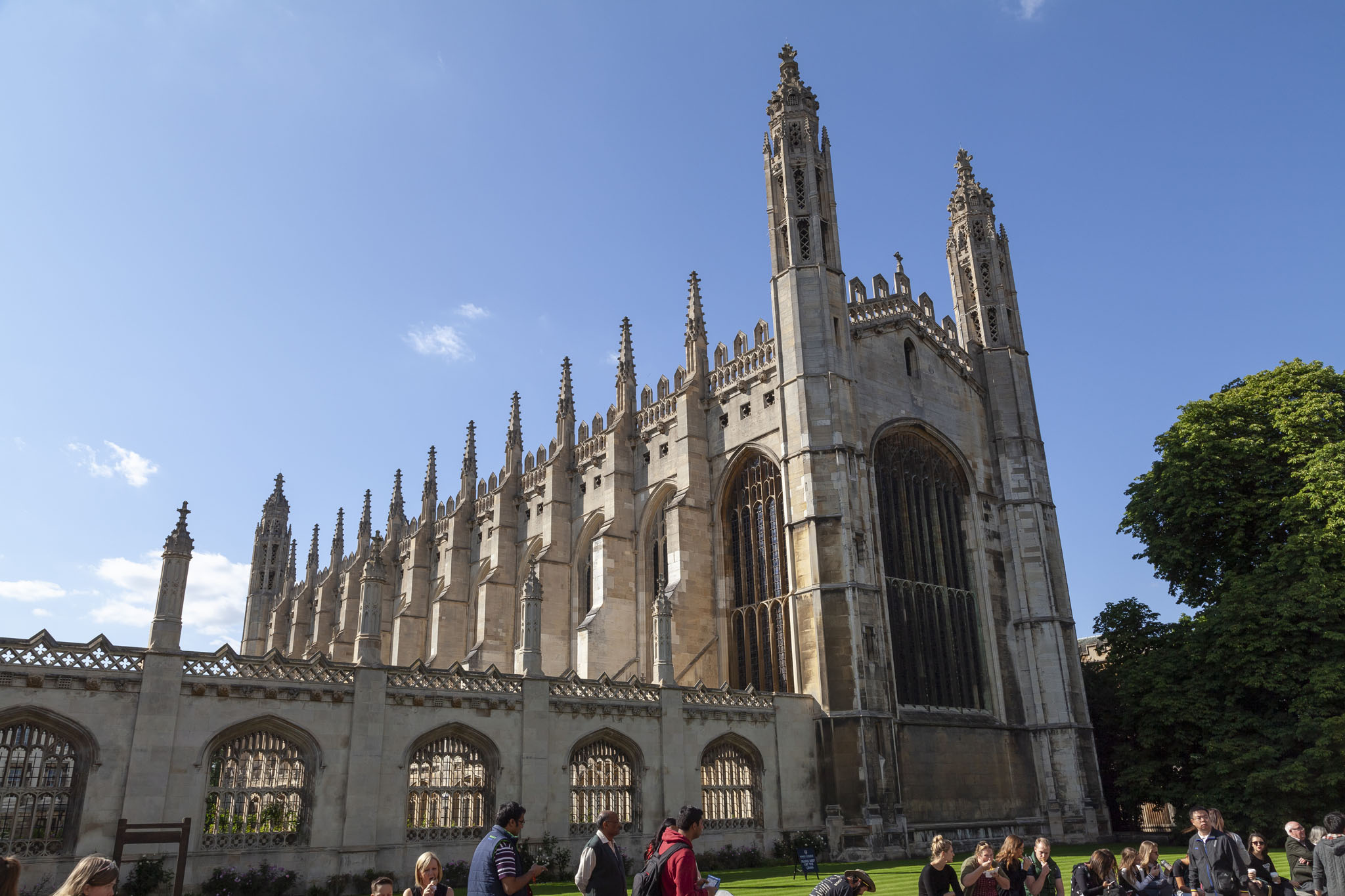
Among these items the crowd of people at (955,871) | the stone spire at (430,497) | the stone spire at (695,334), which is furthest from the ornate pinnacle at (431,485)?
the crowd of people at (955,871)

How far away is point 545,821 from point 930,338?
21787 mm

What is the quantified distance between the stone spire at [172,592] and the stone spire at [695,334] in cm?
1933

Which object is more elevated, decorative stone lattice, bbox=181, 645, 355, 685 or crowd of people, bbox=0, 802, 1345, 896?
decorative stone lattice, bbox=181, 645, 355, 685

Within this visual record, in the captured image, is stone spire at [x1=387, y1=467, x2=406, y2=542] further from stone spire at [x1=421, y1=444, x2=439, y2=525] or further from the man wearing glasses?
the man wearing glasses

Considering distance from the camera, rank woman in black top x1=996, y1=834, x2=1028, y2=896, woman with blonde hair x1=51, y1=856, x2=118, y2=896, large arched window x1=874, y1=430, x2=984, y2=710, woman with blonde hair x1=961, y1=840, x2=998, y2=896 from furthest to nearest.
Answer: large arched window x1=874, y1=430, x2=984, y2=710 → woman in black top x1=996, y1=834, x2=1028, y2=896 → woman with blonde hair x1=961, y1=840, x2=998, y2=896 → woman with blonde hair x1=51, y1=856, x2=118, y2=896

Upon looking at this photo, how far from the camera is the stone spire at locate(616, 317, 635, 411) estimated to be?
120ft

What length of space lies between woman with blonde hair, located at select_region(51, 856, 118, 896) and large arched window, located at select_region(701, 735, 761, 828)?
1998 cm

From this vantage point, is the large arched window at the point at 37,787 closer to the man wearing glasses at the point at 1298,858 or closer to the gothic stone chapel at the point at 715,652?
the gothic stone chapel at the point at 715,652

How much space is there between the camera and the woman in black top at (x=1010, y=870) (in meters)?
8.59

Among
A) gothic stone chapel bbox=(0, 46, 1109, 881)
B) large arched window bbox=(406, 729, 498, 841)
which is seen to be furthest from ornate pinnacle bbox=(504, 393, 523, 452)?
large arched window bbox=(406, 729, 498, 841)

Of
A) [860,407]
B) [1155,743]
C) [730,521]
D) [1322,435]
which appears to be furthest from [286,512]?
[1322,435]

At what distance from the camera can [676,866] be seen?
271 inches

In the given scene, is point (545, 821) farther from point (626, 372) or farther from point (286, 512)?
point (286, 512)

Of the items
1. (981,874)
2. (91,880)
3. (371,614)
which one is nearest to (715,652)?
(371,614)
